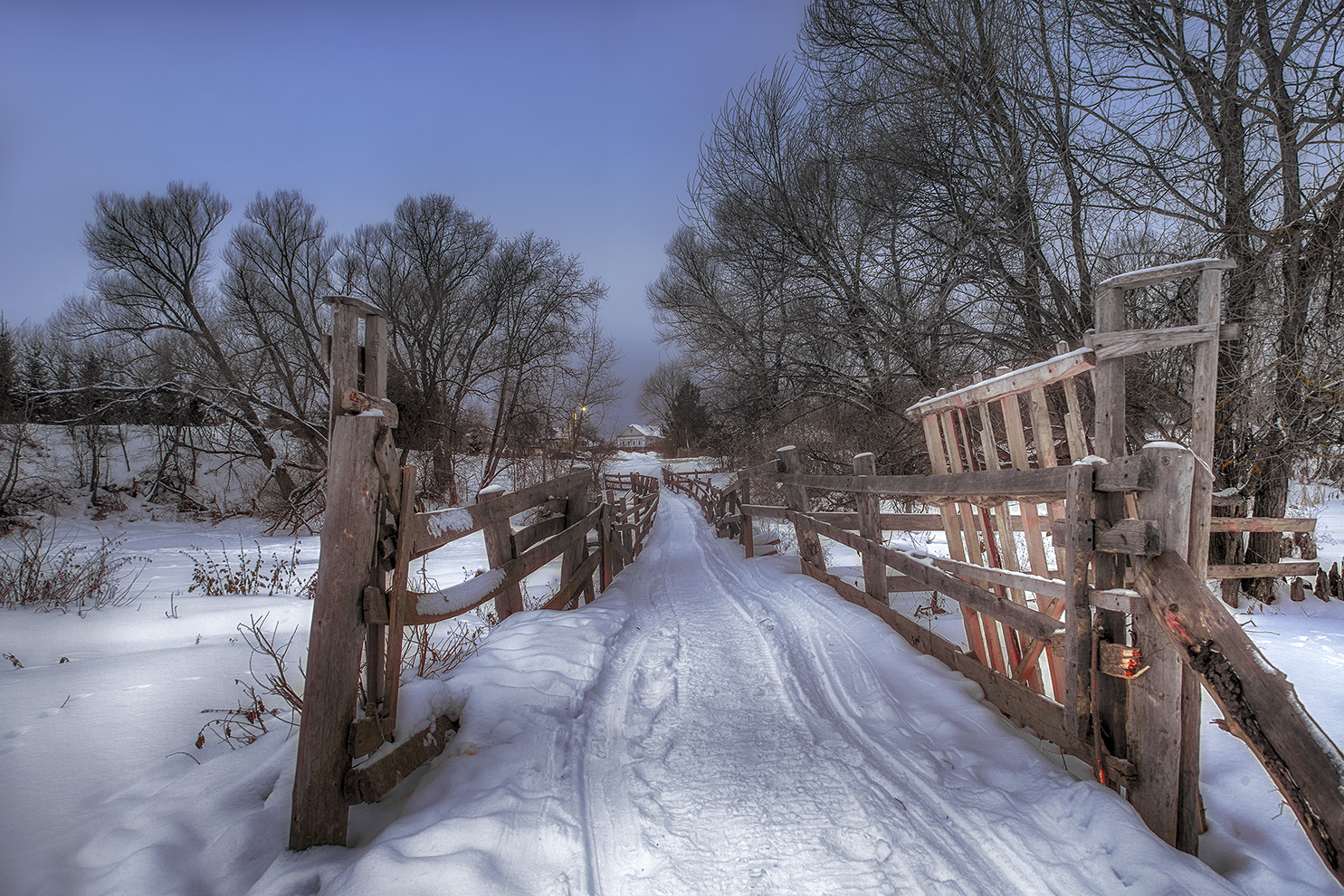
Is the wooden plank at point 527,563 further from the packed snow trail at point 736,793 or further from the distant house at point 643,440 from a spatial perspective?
the distant house at point 643,440

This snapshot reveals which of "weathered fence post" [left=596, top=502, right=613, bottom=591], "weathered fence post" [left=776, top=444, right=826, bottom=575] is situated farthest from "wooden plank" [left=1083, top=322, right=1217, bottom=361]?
"weathered fence post" [left=596, top=502, right=613, bottom=591]

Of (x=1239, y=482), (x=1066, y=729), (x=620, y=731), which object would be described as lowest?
(x=620, y=731)

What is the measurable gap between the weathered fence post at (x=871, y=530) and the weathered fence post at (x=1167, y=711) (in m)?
2.52

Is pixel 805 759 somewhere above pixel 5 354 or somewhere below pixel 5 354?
below

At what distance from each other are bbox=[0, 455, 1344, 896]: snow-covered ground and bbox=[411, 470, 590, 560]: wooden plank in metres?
0.72

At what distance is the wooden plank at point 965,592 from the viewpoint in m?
2.92

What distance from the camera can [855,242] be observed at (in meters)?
9.69

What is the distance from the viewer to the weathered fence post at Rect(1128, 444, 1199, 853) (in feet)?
7.20

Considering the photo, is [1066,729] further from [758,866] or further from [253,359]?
[253,359]

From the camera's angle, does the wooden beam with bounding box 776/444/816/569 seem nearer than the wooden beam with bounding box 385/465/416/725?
No

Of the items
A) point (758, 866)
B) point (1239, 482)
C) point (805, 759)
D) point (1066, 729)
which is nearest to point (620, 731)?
point (805, 759)

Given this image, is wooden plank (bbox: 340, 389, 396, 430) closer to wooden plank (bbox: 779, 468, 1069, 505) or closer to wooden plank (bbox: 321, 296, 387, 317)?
wooden plank (bbox: 321, 296, 387, 317)

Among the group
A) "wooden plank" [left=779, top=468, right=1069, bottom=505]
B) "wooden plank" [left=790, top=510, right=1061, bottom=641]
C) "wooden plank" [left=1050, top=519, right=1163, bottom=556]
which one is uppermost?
"wooden plank" [left=779, top=468, right=1069, bottom=505]

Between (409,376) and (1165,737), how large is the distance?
62.8ft
